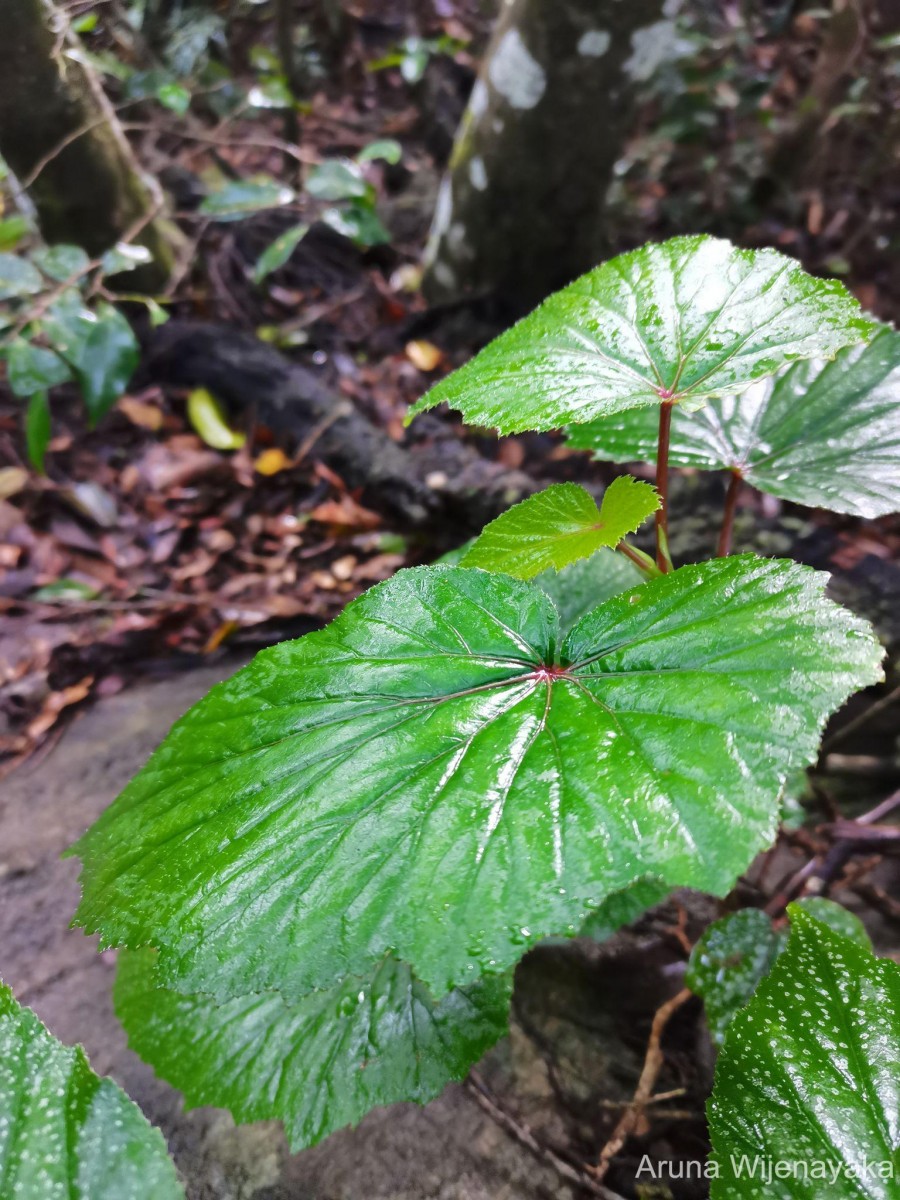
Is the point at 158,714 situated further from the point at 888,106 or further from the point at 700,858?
the point at 888,106

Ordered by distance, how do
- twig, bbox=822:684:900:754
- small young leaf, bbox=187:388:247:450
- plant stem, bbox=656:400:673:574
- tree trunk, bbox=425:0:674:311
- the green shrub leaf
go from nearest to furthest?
1. plant stem, bbox=656:400:673:574
2. twig, bbox=822:684:900:754
3. the green shrub leaf
4. tree trunk, bbox=425:0:674:311
5. small young leaf, bbox=187:388:247:450

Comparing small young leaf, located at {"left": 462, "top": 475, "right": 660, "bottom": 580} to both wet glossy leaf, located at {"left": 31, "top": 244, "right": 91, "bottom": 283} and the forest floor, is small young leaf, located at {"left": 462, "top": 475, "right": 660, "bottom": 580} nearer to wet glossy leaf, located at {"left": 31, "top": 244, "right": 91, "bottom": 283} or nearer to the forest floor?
the forest floor

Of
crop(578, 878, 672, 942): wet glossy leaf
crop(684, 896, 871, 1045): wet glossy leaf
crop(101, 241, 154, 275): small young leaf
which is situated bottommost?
crop(684, 896, 871, 1045): wet glossy leaf

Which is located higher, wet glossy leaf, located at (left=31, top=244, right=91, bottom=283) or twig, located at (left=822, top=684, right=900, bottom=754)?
wet glossy leaf, located at (left=31, top=244, right=91, bottom=283)

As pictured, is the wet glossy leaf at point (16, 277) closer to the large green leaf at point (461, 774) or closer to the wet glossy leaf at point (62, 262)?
the wet glossy leaf at point (62, 262)

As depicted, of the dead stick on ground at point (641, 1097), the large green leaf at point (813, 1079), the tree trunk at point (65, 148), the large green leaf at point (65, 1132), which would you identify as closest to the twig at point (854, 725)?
the dead stick on ground at point (641, 1097)

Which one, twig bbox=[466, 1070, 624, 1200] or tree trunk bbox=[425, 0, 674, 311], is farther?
tree trunk bbox=[425, 0, 674, 311]

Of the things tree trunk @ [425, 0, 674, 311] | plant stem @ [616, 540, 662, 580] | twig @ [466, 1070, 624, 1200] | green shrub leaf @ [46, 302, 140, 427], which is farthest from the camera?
A: tree trunk @ [425, 0, 674, 311]

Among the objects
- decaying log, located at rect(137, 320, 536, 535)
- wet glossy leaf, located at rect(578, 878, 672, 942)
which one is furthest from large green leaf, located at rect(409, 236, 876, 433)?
decaying log, located at rect(137, 320, 536, 535)
